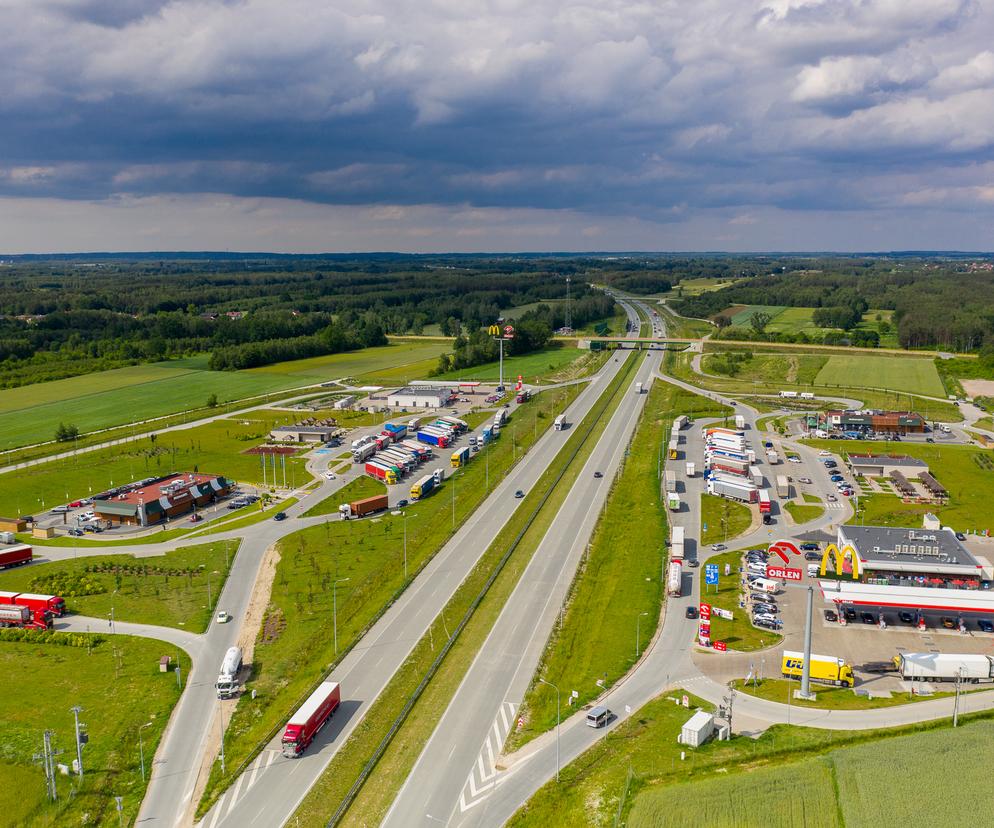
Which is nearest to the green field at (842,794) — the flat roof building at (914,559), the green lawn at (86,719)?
the flat roof building at (914,559)

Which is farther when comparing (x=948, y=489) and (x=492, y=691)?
(x=948, y=489)

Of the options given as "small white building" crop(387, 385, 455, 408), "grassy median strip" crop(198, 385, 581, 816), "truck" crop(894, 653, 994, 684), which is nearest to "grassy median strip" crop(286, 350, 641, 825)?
"grassy median strip" crop(198, 385, 581, 816)

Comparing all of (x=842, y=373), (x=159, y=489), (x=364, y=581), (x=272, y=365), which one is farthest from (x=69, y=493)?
(x=842, y=373)

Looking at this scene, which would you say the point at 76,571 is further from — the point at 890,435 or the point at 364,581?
the point at 890,435

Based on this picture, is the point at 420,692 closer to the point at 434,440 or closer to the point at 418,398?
the point at 434,440

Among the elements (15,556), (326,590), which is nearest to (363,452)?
(326,590)

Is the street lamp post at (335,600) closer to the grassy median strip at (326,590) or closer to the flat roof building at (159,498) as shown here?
the grassy median strip at (326,590)

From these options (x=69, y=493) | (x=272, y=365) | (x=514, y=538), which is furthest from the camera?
(x=272, y=365)

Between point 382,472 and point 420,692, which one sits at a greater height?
point 382,472
